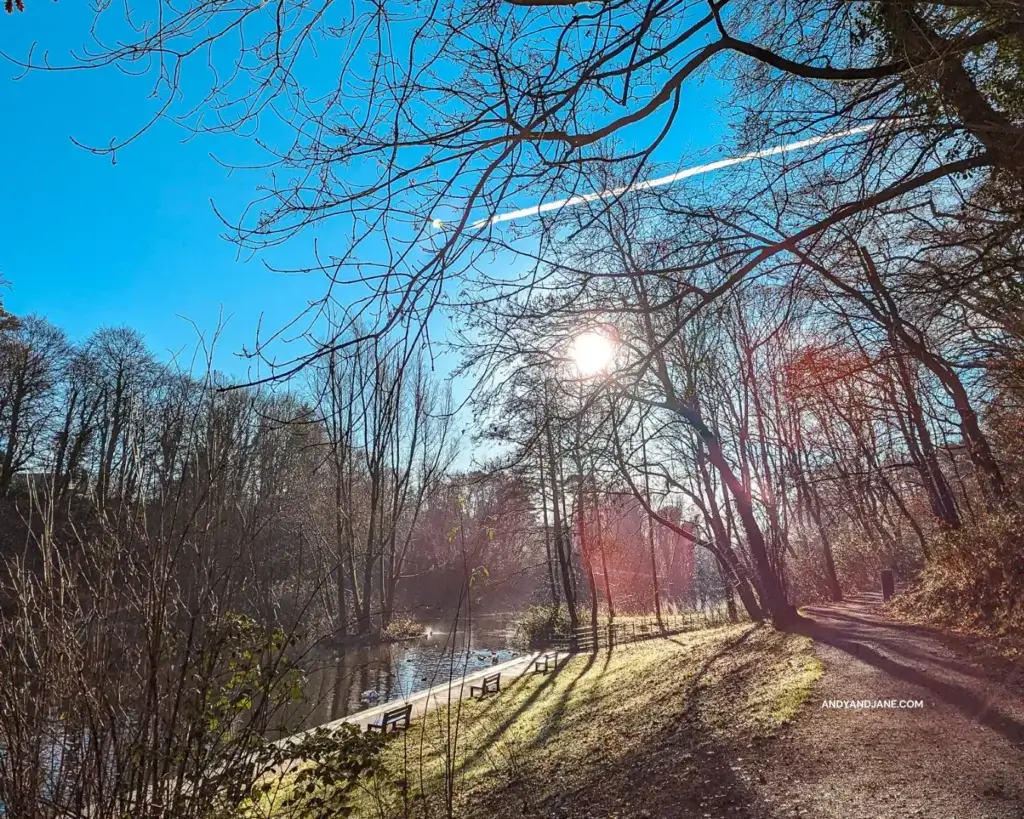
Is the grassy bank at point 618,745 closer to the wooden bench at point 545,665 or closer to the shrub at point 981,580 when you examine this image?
the shrub at point 981,580

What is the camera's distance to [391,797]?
18.6 feet

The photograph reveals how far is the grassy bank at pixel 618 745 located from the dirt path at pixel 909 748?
30 cm

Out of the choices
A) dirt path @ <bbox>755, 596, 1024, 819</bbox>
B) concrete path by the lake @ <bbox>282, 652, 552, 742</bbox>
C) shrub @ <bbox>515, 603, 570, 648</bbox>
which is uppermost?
shrub @ <bbox>515, 603, 570, 648</bbox>

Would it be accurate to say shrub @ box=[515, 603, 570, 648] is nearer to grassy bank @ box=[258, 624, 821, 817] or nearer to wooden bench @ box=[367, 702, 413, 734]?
wooden bench @ box=[367, 702, 413, 734]

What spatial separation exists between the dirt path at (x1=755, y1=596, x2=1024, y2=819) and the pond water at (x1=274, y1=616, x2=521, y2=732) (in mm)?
5532

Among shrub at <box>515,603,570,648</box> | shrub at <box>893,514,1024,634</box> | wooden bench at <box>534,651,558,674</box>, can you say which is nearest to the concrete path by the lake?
wooden bench at <box>534,651,558,674</box>

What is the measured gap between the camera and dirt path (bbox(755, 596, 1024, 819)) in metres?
2.99

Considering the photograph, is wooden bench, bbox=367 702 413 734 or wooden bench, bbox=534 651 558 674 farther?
wooden bench, bbox=534 651 558 674

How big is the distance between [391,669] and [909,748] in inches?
560

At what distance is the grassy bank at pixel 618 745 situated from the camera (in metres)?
3.91

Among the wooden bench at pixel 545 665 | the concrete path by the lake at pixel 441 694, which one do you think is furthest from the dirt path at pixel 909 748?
the wooden bench at pixel 545 665

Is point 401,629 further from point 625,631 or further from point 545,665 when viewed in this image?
point 625,631

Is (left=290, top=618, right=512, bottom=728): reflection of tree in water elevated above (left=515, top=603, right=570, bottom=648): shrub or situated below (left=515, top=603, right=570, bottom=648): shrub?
below

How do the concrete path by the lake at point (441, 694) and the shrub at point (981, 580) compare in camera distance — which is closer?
the shrub at point (981, 580)
